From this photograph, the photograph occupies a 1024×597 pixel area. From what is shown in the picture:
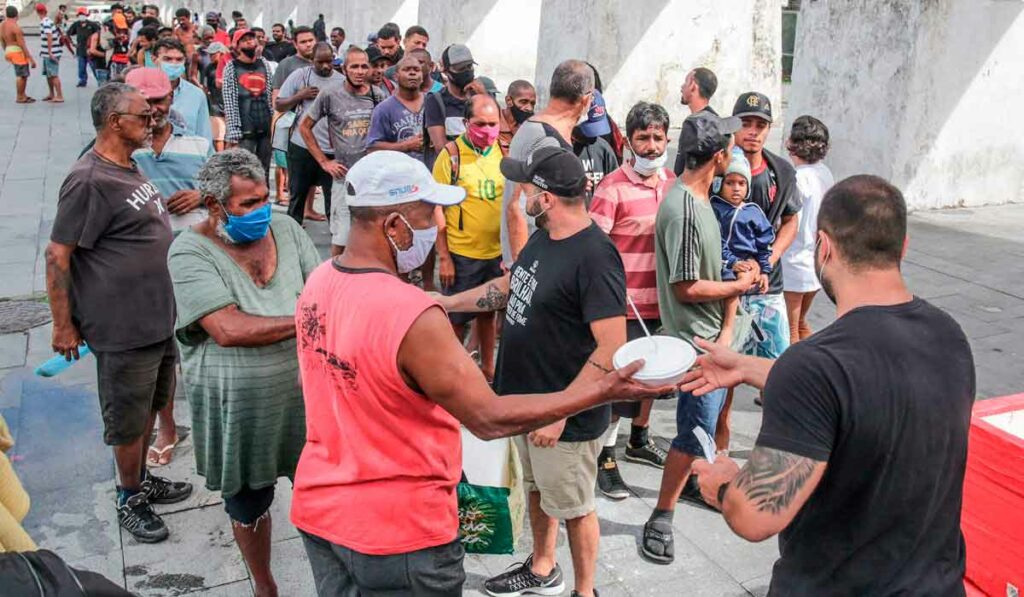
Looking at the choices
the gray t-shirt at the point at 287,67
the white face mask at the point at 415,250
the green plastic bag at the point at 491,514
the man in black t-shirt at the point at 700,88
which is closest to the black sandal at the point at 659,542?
the green plastic bag at the point at 491,514

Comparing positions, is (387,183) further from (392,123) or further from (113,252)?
(392,123)

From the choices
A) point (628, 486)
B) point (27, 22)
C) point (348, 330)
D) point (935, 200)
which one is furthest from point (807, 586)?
point (27, 22)

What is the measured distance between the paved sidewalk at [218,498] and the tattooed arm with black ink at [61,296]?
3.16 ft

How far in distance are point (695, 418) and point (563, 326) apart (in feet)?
3.61

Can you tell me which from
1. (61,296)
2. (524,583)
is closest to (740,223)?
(524,583)

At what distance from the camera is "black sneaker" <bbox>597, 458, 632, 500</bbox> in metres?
4.84

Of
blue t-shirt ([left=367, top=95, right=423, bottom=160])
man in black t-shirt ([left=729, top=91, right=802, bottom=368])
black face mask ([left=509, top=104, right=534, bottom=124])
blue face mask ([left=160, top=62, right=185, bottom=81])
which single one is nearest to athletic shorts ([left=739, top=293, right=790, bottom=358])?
man in black t-shirt ([left=729, top=91, right=802, bottom=368])

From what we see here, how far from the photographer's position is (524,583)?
13.2 ft

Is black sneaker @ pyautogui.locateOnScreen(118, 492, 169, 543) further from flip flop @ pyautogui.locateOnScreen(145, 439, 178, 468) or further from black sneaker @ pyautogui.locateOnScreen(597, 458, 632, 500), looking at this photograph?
black sneaker @ pyautogui.locateOnScreen(597, 458, 632, 500)

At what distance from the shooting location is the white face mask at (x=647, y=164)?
4684 mm

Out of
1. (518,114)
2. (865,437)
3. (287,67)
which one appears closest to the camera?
(865,437)

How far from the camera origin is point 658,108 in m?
4.91

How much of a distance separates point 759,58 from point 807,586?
14.3m

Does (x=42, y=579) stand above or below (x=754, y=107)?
below
